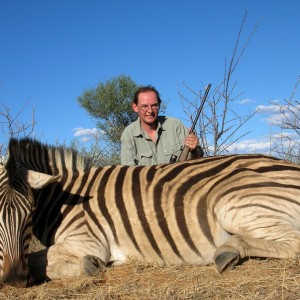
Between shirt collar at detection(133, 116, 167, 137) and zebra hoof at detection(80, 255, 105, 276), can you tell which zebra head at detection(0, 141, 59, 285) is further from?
shirt collar at detection(133, 116, 167, 137)

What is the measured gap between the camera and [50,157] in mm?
→ 3666

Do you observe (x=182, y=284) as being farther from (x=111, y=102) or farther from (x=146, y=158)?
(x=111, y=102)

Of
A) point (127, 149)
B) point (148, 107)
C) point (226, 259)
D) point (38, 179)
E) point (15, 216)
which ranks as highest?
point (148, 107)

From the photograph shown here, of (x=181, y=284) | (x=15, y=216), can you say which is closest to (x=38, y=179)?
(x=15, y=216)

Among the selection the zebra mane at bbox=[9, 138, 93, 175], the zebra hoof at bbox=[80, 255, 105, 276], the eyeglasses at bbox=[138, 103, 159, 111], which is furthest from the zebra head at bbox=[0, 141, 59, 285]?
the eyeglasses at bbox=[138, 103, 159, 111]

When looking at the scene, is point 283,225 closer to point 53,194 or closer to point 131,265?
point 131,265

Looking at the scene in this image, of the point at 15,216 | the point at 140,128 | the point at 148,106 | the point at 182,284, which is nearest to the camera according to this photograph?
the point at 182,284

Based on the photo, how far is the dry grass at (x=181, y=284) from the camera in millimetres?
2191

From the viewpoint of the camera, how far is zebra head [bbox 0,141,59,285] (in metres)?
2.54

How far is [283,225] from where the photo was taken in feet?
9.12

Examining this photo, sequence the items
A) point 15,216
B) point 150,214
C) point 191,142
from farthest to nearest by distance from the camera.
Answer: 1. point 191,142
2. point 150,214
3. point 15,216

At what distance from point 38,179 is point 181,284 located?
1.12 m

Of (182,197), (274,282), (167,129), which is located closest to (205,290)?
(274,282)

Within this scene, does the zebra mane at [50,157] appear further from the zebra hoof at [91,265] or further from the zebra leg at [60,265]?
the zebra hoof at [91,265]
